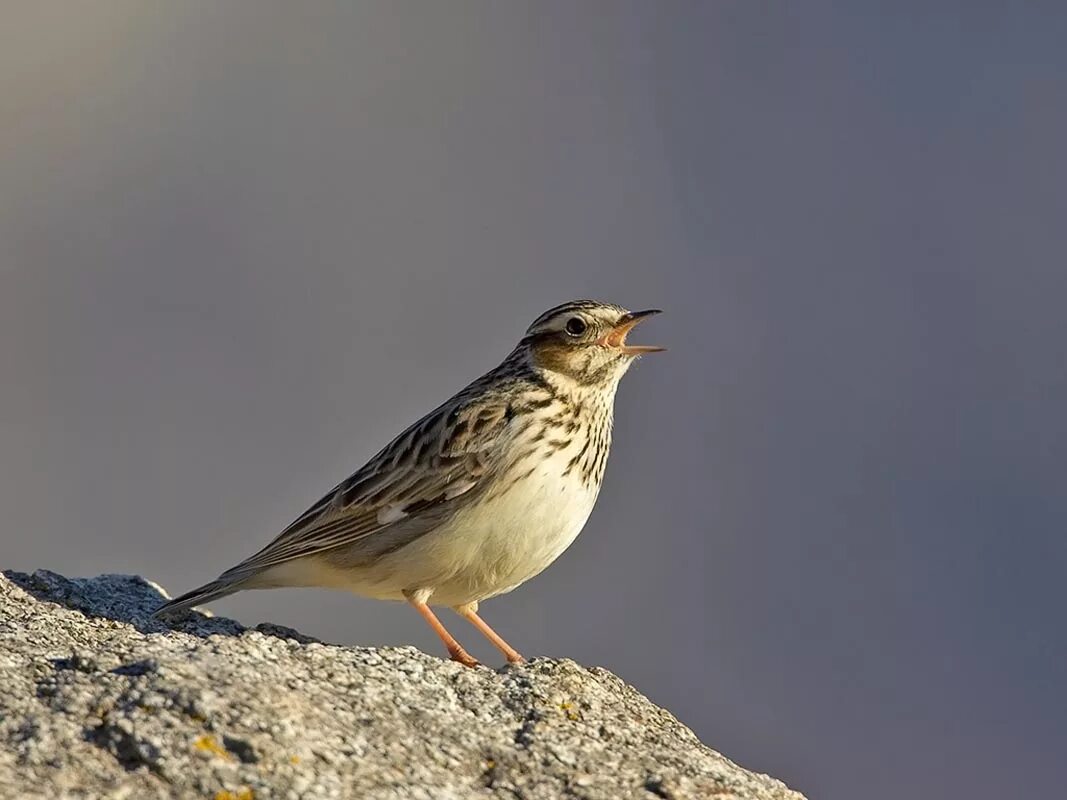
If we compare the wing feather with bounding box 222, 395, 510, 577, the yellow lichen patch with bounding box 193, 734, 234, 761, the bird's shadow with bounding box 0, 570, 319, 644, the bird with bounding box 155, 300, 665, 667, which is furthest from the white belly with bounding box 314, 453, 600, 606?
the yellow lichen patch with bounding box 193, 734, 234, 761

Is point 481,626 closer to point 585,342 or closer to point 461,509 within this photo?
point 461,509

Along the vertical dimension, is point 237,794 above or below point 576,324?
below

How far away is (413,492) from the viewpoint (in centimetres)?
792

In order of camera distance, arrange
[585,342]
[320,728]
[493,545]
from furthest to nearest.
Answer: [585,342]
[493,545]
[320,728]

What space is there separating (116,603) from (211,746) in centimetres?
318

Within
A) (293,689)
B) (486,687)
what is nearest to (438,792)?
(293,689)

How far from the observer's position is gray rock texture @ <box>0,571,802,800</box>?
399cm

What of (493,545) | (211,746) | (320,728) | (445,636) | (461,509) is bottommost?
(211,746)

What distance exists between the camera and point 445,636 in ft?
24.2

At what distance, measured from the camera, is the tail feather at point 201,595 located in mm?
6906

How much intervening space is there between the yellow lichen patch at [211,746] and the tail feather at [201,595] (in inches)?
113

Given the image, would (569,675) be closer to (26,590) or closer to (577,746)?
(577,746)

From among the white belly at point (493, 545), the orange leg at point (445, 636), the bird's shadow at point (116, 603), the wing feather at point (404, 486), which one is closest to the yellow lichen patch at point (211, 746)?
the bird's shadow at point (116, 603)

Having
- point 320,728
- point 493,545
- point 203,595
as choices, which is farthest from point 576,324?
point 320,728
